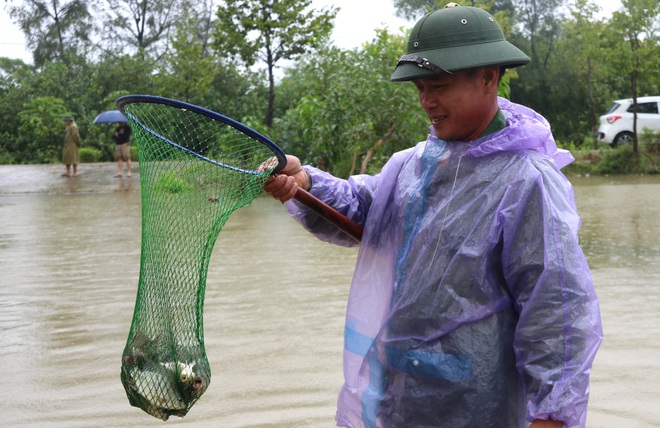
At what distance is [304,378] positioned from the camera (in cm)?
482

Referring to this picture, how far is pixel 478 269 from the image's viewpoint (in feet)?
7.28

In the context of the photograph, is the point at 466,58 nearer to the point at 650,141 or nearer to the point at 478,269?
the point at 478,269

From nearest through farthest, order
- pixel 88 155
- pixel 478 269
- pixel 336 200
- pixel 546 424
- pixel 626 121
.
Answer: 1. pixel 546 424
2. pixel 478 269
3. pixel 336 200
4. pixel 626 121
5. pixel 88 155

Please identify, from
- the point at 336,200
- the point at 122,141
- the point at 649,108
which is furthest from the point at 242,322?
the point at 649,108

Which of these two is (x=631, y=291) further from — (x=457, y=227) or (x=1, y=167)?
(x=1, y=167)

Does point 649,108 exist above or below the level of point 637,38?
below

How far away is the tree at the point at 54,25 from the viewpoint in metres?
35.6

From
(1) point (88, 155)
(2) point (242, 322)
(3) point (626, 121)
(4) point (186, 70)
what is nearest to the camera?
(2) point (242, 322)

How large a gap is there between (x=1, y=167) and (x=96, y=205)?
9.03 metres

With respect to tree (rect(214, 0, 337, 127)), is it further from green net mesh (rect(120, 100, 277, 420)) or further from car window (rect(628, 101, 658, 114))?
green net mesh (rect(120, 100, 277, 420))

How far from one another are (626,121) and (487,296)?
17889 millimetres

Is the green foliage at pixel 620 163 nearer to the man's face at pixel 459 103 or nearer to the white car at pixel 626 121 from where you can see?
the white car at pixel 626 121

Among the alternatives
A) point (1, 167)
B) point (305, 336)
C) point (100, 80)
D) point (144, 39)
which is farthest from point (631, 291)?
point (144, 39)

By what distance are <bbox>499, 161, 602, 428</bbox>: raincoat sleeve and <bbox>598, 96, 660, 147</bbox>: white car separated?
1764 centimetres
